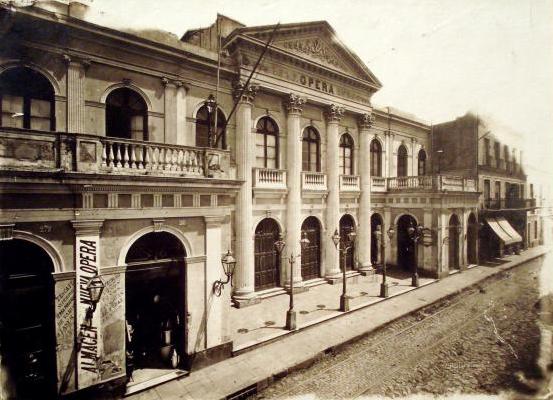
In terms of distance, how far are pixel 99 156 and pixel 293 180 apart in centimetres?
878

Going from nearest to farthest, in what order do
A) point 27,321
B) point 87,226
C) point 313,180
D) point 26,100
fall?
point 27,321
point 87,226
point 26,100
point 313,180

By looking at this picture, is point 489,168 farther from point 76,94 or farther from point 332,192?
point 76,94

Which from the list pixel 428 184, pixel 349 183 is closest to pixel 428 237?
pixel 428 184

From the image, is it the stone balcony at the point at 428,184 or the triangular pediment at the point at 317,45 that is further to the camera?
the stone balcony at the point at 428,184

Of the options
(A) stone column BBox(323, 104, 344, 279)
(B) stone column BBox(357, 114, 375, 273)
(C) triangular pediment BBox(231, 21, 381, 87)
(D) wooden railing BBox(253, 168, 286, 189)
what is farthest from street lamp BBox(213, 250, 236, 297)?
(B) stone column BBox(357, 114, 375, 273)

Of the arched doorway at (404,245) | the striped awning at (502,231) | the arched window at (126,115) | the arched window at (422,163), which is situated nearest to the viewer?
the arched window at (126,115)

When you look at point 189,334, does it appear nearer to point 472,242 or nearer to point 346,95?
point 346,95

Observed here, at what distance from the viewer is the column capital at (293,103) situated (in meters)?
13.5

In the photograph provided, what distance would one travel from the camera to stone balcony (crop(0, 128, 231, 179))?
5727 mm

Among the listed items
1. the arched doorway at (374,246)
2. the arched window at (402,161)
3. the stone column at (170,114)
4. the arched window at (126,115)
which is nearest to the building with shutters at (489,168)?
the arched window at (402,161)

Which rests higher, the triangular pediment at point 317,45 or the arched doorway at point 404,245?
the triangular pediment at point 317,45

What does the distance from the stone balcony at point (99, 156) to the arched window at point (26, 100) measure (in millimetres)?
3562

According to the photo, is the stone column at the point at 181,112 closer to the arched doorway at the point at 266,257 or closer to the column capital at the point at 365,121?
the arched doorway at the point at 266,257

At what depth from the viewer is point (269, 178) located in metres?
13.3
